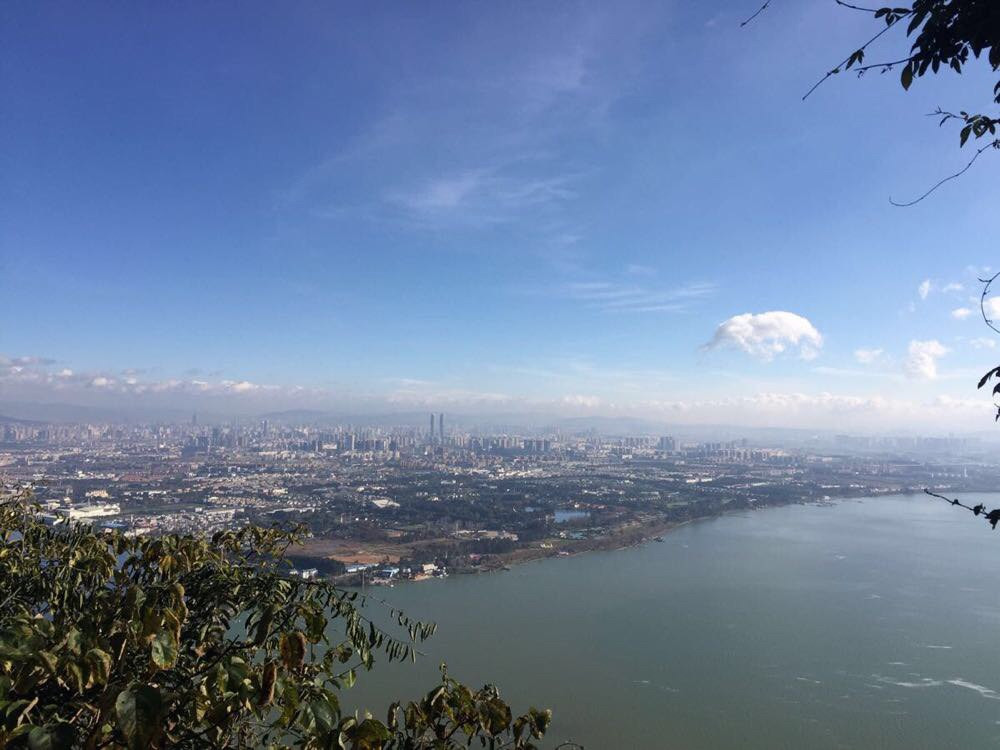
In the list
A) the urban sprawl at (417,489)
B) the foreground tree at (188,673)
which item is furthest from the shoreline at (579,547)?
the foreground tree at (188,673)

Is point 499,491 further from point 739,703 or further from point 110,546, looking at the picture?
point 110,546

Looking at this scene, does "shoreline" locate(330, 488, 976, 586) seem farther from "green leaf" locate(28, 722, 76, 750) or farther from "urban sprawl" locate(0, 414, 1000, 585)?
"green leaf" locate(28, 722, 76, 750)

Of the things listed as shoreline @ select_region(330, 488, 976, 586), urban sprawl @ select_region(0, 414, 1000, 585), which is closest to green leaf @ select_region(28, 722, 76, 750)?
urban sprawl @ select_region(0, 414, 1000, 585)

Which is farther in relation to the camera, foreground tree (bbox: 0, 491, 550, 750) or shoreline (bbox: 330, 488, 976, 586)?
shoreline (bbox: 330, 488, 976, 586)

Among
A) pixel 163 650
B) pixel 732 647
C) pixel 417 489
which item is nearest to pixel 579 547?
pixel 732 647

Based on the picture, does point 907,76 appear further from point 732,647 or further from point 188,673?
point 732,647

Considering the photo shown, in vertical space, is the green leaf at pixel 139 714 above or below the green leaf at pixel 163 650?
below

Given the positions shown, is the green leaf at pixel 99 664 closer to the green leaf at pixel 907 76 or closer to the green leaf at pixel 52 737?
the green leaf at pixel 52 737
